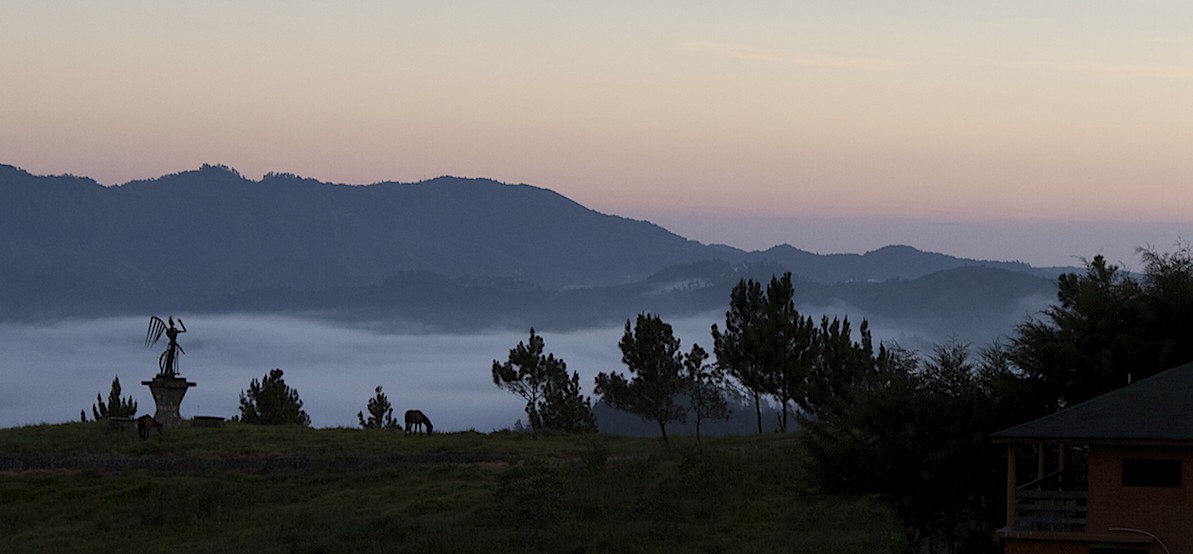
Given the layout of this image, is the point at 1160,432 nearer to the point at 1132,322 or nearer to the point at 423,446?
the point at 1132,322

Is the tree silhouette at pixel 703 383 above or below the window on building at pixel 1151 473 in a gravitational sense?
above

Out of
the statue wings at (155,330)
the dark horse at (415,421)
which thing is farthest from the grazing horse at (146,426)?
the dark horse at (415,421)

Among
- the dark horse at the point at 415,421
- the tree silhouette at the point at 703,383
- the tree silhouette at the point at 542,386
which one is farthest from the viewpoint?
the tree silhouette at the point at 542,386

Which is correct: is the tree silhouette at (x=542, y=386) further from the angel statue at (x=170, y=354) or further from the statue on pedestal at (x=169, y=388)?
the statue on pedestal at (x=169, y=388)

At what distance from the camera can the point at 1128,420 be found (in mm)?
33156

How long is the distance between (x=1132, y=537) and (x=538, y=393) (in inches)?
2362

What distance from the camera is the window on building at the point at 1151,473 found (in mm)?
32719

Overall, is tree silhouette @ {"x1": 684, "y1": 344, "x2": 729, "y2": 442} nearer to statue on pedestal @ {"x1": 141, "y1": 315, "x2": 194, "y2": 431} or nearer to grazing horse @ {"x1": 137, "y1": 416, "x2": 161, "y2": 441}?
statue on pedestal @ {"x1": 141, "y1": 315, "x2": 194, "y2": 431}

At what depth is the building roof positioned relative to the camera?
3231cm

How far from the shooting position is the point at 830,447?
4225cm

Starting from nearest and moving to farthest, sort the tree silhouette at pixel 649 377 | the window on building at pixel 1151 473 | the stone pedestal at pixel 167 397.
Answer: the window on building at pixel 1151 473, the stone pedestal at pixel 167 397, the tree silhouette at pixel 649 377

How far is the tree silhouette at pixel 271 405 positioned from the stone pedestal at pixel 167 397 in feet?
87.4

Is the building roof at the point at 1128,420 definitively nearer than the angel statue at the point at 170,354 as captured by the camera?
Yes

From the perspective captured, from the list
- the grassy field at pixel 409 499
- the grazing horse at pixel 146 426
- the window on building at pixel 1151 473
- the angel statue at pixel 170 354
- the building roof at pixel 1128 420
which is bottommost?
the grassy field at pixel 409 499
